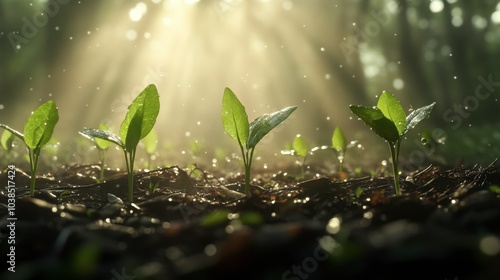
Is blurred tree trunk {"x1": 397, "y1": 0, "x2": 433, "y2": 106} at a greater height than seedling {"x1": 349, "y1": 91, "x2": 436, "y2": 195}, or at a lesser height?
greater

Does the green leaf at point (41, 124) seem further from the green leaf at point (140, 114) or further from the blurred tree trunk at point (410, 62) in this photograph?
the blurred tree trunk at point (410, 62)

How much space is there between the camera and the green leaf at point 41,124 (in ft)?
7.87

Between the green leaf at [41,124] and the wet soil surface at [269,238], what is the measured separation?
33cm

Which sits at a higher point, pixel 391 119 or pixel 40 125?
pixel 391 119

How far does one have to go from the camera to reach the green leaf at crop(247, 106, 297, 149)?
95.3 inches

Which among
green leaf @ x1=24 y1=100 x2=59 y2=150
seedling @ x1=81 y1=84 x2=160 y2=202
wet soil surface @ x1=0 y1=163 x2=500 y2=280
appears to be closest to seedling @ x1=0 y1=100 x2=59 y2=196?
green leaf @ x1=24 y1=100 x2=59 y2=150

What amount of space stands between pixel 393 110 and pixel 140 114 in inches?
58.0

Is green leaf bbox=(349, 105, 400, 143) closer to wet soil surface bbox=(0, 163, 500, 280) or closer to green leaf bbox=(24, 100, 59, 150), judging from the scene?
wet soil surface bbox=(0, 163, 500, 280)

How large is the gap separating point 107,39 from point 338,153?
834 inches

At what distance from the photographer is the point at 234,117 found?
2.51 metres

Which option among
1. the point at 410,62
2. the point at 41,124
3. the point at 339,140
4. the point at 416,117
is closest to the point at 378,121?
the point at 416,117

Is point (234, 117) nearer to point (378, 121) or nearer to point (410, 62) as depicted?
point (378, 121)

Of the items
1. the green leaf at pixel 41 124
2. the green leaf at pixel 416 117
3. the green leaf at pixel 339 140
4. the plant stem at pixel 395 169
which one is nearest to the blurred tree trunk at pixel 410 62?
the green leaf at pixel 339 140

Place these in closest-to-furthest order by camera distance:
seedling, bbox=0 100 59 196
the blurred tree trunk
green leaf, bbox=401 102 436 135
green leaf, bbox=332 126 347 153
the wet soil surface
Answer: the wet soil surface → seedling, bbox=0 100 59 196 → green leaf, bbox=401 102 436 135 → green leaf, bbox=332 126 347 153 → the blurred tree trunk
